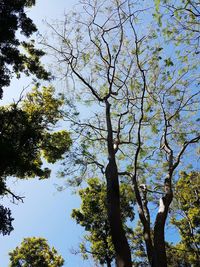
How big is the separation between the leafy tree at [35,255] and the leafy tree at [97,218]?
8763 millimetres

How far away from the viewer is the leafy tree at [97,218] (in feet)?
72.7

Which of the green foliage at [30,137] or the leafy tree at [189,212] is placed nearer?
the green foliage at [30,137]

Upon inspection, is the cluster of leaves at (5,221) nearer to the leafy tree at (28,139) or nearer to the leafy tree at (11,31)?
the leafy tree at (28,139)

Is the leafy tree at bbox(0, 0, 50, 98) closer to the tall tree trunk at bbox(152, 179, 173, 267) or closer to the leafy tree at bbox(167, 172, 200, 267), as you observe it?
the tall tree trunk at bbox(152, 179, 173, 267)

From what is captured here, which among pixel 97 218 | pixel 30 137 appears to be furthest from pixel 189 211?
pixel 30 137

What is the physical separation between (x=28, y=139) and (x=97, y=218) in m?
10.3

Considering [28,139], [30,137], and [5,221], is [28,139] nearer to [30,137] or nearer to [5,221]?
[30,137]

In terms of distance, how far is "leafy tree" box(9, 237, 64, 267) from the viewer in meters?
30.2

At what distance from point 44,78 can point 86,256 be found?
12866 millimetres

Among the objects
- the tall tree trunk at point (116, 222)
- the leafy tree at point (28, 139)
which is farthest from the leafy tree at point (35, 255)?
the tall tree trunk at point (116, 222)

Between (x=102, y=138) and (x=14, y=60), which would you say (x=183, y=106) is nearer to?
(x=102, y=138)

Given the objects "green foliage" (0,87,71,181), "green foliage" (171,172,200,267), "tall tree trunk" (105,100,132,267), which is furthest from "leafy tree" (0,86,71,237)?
"green foliage" (171,172,200,267)

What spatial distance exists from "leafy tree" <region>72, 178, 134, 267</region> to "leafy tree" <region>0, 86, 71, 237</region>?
4.96 m

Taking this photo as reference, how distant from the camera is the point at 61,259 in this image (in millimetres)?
32312
